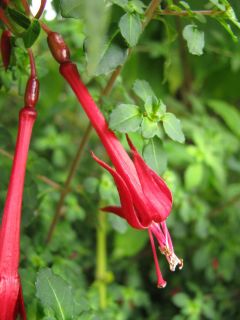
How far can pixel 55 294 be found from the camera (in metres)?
0.57

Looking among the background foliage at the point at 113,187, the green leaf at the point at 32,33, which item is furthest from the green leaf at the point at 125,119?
the green leaf at the point at 32,33

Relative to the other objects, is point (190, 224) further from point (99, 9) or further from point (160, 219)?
point (99, 9)

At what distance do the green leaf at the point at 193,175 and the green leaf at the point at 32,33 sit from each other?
22.7 inches

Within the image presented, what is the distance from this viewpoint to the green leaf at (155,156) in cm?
58

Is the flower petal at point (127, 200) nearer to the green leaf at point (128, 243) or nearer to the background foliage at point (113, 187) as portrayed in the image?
the background foliage at point (113, 187)

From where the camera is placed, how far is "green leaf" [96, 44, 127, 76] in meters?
0.54

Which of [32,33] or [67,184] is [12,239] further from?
[67,184]

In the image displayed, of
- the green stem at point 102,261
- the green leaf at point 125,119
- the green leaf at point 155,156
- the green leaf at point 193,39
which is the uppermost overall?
the green leaf at point 193,39

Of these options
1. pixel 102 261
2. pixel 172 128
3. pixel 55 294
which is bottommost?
pixel 102 261

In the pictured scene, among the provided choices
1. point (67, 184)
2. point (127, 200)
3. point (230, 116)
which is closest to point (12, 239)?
point (127, 200)

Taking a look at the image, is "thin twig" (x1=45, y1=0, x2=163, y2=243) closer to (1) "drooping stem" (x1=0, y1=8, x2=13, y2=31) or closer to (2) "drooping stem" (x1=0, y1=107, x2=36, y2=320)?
(1) "drooping stem" (x1=0, y1=8, x2=13, y2=31)

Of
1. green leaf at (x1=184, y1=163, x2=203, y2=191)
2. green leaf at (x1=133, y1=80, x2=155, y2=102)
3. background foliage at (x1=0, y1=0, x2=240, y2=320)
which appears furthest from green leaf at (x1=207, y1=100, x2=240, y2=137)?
green leaf at (x1=133, y1=80, x2=155, y2=102)

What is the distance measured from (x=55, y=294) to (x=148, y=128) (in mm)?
197

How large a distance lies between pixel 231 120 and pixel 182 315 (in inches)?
17.5
